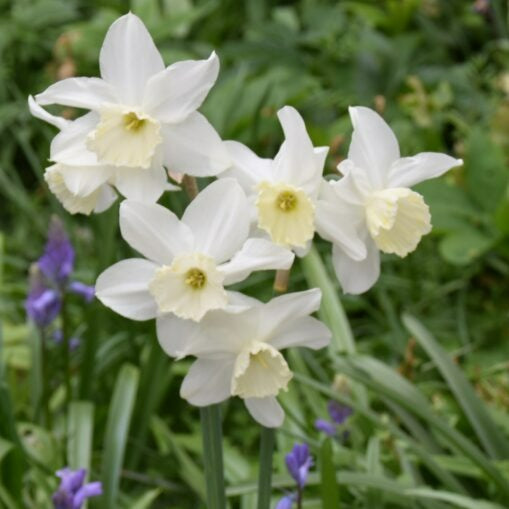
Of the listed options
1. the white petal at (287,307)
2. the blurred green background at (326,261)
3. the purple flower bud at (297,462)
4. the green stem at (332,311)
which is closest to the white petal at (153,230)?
the white petal at (287,307)

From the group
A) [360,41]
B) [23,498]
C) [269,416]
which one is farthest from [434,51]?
[269,416]

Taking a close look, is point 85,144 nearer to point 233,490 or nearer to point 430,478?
point 233,490

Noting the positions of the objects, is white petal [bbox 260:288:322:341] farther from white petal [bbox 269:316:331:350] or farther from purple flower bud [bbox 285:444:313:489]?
purple flower bud [bbox 285:444:313:489]

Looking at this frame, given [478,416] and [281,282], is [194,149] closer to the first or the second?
[281,282]

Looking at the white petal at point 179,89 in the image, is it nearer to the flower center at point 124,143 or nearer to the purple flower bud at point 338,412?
the flower center at point 124,143

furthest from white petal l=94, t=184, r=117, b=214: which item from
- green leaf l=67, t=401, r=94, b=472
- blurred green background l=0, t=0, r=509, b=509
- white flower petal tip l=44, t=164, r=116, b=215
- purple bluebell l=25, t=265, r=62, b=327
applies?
purple bluebell l=25, t=265, r=62, b=327

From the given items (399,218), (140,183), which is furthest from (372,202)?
(140,183)
